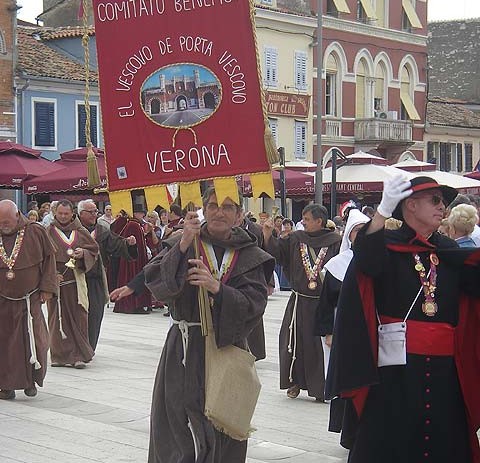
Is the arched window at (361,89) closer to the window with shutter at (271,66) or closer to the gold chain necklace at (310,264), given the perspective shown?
the window with shutter at (271,66)

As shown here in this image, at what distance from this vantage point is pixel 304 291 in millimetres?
10328

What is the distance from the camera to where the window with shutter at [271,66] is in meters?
40.7

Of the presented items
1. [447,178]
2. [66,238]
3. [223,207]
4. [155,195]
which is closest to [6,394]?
[66,238]

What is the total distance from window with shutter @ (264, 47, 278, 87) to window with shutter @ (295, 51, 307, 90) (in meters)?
1.24

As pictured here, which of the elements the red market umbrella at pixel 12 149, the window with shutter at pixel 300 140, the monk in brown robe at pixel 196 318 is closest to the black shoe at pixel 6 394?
the monk in brown robe at pixel 196 318

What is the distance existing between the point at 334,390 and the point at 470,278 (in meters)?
0.86

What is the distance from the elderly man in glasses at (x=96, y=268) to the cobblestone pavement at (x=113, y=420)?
1.39 feet

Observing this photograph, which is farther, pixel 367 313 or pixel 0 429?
pixel 0 429

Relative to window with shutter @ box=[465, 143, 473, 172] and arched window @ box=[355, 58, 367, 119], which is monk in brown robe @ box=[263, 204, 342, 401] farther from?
window with shutter @ box=[465, 143, 473, 172]

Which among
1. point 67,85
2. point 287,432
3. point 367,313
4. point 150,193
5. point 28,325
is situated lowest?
point 287,432

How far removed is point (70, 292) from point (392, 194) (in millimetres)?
7773

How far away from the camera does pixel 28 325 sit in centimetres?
1019

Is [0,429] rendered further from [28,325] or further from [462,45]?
[462,45]

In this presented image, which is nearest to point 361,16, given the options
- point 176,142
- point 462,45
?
point 462,45
